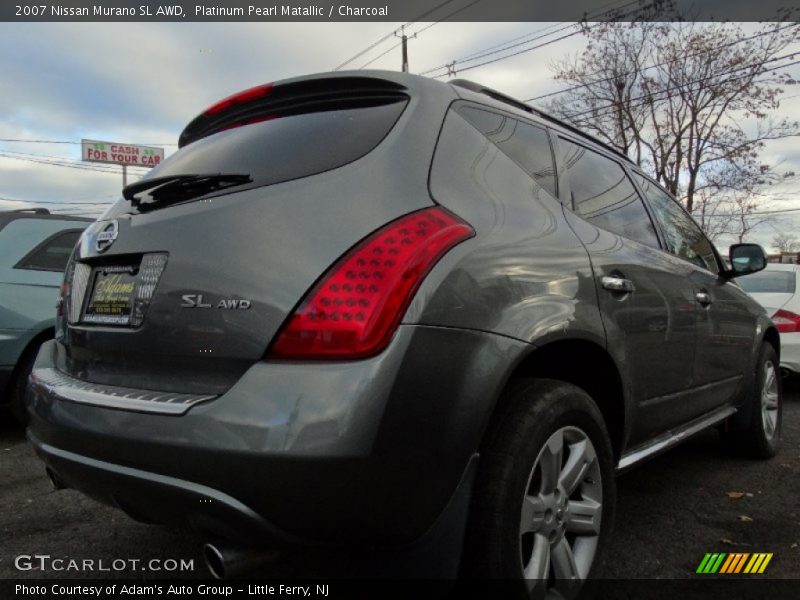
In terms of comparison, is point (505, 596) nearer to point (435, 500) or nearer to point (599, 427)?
point (435, 500)

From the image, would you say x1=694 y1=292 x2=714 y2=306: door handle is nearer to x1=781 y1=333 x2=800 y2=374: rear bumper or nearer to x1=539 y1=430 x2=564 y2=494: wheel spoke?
x1=539 y1=430 x2=564 y2=494: wheel spoke

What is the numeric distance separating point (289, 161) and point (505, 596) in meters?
1.38

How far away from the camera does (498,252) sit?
1786 mm

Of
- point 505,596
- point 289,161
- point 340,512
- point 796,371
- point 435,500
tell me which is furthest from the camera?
point 796,371

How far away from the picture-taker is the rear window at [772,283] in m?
6.49

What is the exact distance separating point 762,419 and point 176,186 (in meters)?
3.77

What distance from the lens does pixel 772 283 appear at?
672 cm

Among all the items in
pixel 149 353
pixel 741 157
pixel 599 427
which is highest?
pixel 741 157

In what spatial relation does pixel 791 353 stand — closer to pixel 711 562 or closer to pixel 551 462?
pixel 711 562

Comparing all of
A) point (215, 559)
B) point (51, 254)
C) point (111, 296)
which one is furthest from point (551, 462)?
point (51, 254)

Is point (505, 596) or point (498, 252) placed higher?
point (498, 252)

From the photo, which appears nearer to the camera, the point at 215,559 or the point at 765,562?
the point at 215,559

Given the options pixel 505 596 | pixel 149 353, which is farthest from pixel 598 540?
pixel 149 353

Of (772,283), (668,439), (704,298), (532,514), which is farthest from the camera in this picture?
(772,283)
